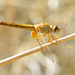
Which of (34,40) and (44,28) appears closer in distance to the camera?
(44,28)

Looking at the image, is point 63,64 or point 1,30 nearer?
point 63,64

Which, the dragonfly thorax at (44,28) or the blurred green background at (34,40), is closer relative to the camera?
the dragonfly thorax at (44,28)

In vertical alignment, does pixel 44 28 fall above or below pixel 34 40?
Answer: above

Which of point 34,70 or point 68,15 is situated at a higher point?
point 68,15

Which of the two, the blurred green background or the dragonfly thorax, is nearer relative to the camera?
the dragonfly thorax

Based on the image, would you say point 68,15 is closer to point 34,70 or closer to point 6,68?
point 34,70

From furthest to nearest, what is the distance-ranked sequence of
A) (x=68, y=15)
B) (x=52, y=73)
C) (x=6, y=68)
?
(x=6, y=68) → (x=68, y=15) → (x=52, y=73)

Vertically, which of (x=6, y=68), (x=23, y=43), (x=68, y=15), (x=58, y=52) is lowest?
(x=6, y=68)

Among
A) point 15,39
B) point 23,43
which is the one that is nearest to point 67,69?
point 23,43
